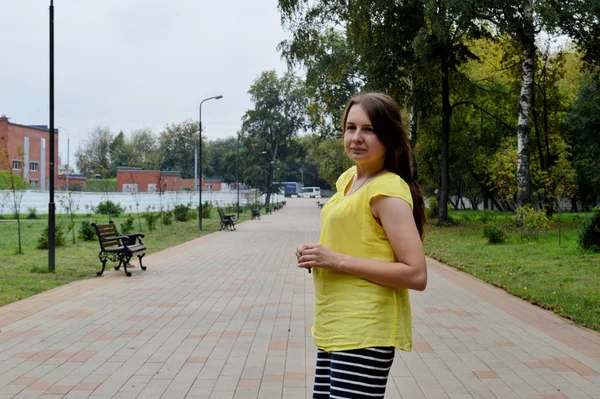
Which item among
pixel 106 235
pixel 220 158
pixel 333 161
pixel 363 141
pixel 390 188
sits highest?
pixel 220 158

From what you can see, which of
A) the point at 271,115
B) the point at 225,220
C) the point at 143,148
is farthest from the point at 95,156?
the point at 225,220

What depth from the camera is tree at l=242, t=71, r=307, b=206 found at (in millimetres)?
61750

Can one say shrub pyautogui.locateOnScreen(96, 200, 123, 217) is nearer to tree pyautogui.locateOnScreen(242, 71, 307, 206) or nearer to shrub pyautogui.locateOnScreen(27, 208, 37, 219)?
shrub pyautogui.locateOnScreen(27, 208, 37, 219)

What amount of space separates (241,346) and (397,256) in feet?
14.1

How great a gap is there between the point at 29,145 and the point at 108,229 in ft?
153

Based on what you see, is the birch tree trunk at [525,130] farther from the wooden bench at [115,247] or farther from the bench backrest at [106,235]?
the bench backrest at [106,235]

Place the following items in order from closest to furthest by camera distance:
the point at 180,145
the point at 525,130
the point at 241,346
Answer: the point at 241,346 → the point at 525,130 → the point at 180,145

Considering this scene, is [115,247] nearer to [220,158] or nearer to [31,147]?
[31,147]

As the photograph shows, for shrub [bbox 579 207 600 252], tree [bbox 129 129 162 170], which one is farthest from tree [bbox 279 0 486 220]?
tree [bbox 129 129 162 170]

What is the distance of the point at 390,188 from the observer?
1984mm

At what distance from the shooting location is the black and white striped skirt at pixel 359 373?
1977 millimetres

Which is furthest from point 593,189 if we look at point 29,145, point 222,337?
point 29,145

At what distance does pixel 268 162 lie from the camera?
6206 cm

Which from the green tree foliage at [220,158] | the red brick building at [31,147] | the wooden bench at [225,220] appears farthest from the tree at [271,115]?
the green tree foliage at [220,158]
